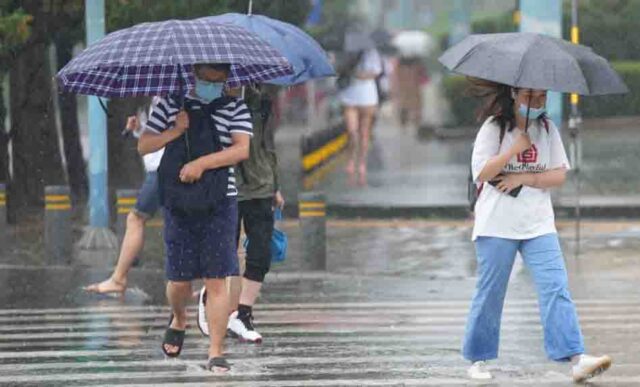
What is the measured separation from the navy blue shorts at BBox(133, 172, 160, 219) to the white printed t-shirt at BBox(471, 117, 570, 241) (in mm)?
3837

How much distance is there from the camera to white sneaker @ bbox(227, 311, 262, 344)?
31.9ft

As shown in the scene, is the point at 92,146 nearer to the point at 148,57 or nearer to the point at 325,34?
the point at 148,57

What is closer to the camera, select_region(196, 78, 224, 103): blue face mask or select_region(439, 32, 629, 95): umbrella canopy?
select_region(439, 32, 629, 95): umbrella canopy

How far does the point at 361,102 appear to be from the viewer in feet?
73.5

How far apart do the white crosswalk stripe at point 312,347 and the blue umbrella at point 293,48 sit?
164 centimetres

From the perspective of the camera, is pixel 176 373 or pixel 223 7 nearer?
pixel 176 373

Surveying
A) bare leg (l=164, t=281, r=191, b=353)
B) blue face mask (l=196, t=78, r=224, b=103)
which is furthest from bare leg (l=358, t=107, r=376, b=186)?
blue face mask (l=196, t=78, r=224, b=103)

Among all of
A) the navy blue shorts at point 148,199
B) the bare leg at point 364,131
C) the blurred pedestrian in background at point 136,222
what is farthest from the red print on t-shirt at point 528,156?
the bare leg at point 364,131

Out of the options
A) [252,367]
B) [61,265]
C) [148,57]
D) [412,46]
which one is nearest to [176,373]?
[252,367]

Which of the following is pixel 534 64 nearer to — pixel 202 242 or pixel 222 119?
pixel 222 119

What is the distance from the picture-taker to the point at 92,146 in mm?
14844

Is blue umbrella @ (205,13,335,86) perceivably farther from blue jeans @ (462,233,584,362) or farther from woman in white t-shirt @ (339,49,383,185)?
woman in white t-shirt @ (339,49,383,185)

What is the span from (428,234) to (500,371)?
733cm

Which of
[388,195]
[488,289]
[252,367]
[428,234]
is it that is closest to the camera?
[488,289]
